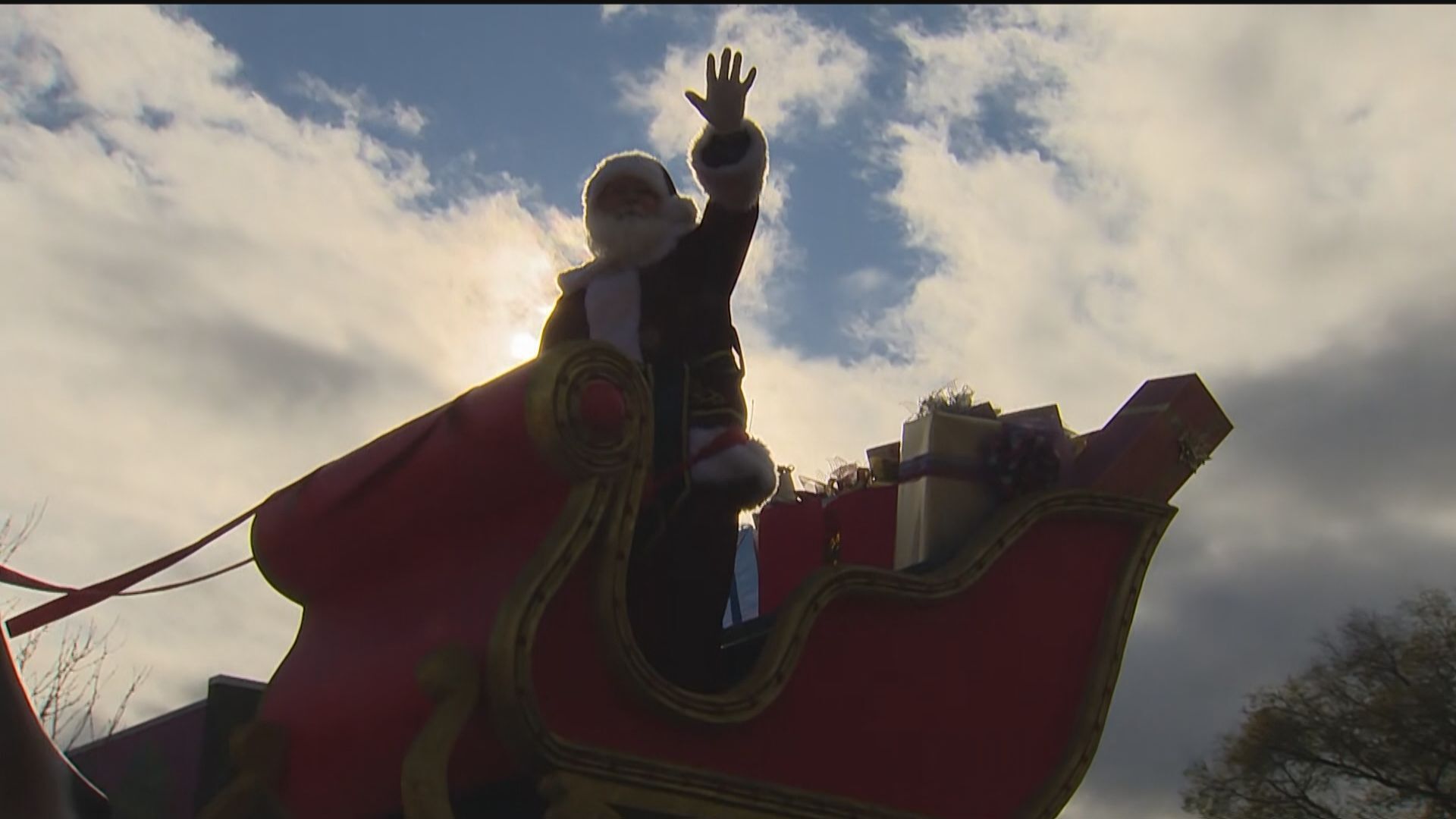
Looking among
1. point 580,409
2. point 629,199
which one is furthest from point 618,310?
point 580,409

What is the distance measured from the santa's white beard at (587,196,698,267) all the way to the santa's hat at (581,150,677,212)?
0.16ft

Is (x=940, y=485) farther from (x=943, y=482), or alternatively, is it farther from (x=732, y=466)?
(x=732, y=466)

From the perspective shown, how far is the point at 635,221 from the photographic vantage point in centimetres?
396

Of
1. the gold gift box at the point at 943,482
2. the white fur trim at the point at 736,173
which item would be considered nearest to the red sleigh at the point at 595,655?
the gold gift box at the point at 943,482

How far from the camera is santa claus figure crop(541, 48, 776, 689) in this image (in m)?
3.59

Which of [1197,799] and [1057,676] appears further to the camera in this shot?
[1197,799]

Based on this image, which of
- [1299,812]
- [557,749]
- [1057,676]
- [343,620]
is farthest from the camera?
[1299,812]

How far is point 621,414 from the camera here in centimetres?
307

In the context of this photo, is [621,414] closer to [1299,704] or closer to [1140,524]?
[1140,524]

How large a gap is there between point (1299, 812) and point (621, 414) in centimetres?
1133

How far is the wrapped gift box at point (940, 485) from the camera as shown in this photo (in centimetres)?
411

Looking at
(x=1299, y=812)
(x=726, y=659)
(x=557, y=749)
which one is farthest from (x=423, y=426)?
(x=1299, y=812)

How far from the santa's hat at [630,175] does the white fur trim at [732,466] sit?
0.74 meters

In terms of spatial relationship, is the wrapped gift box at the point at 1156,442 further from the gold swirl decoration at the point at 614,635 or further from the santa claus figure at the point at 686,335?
the santa claus figure at the point at 686,335
